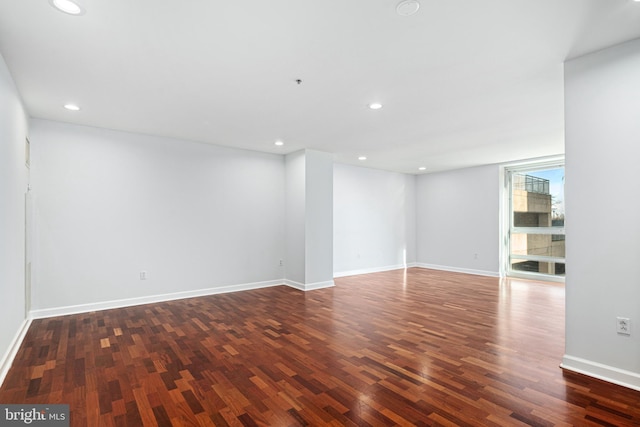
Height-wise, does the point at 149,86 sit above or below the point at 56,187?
above

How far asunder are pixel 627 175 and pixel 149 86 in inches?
156

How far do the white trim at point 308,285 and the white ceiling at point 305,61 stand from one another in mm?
2710

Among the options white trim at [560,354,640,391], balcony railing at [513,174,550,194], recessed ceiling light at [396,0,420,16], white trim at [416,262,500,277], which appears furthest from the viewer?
white trim at [416,262,500,277]

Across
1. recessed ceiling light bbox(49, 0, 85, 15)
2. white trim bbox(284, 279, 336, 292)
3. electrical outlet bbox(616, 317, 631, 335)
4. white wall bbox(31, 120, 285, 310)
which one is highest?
recessed ceiling light bbox(49, 0, 85, 15)

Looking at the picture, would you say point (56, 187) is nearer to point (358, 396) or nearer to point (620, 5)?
point (358, 396)

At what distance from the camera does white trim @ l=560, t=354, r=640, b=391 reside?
2252 mm

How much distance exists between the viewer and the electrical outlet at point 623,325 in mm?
2271

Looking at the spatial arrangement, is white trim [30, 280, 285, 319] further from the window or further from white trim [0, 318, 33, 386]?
the window

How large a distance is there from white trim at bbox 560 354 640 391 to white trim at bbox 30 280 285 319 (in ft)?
14.7

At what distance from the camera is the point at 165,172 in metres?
4.97

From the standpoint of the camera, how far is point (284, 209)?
6203 millimetres

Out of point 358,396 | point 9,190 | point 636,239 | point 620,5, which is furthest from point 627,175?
point 9,190

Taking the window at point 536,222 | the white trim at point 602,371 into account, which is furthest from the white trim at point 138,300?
the window at point 536,222

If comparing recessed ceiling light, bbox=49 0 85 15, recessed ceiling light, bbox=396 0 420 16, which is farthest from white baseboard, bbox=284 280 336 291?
recessed ceiling light, bbox=49 0 85 15
